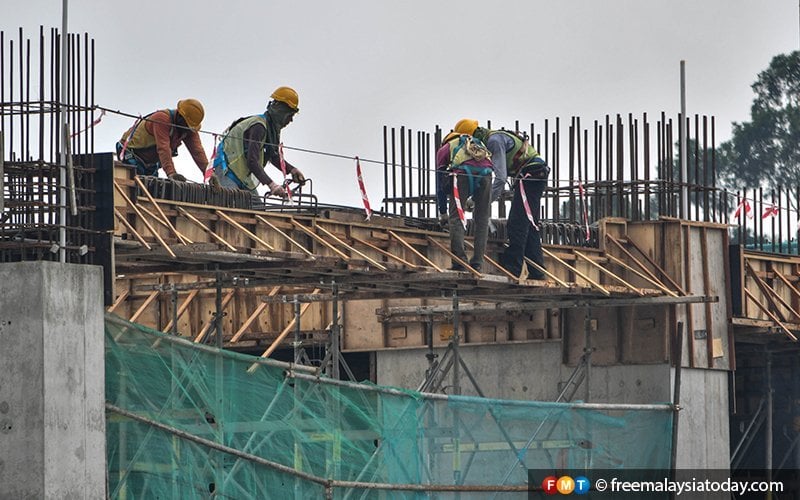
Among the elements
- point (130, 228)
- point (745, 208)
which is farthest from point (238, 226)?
point (745, 208)

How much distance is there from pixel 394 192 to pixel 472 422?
10.6 meters

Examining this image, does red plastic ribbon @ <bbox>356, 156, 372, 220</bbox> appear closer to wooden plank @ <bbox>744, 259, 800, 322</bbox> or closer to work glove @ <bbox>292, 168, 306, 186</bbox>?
work glove @ <bbox>292, 168, 306, 186</bbox>

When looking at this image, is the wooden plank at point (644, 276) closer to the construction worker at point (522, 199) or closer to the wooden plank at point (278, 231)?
the construction worker at point (522, 199)

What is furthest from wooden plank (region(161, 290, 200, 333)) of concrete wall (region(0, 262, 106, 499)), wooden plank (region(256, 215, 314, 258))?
concrete wall (region(0, 262, 106, 499))

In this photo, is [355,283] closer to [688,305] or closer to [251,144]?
[251,144]

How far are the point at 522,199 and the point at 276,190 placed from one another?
4.53 metres

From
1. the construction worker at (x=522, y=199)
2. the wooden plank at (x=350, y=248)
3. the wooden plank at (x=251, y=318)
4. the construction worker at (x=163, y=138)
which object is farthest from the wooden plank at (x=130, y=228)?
the wooden plank at (x=251, y=318)

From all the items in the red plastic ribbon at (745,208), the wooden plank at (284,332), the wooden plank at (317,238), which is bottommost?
the wooden plank at (284,332)

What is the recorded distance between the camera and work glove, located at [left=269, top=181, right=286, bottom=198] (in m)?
28.7

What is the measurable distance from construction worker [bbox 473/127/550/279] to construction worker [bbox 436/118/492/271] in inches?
36.3

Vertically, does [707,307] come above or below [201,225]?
below

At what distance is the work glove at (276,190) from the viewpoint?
94.2 ft

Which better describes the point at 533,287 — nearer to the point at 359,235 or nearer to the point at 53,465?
the point at 359,235

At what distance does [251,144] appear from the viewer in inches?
1141
